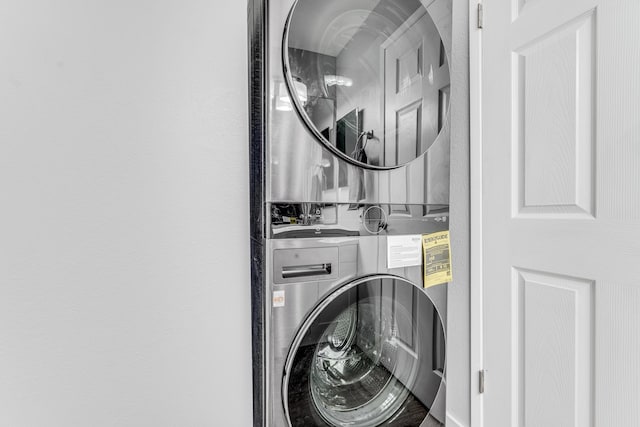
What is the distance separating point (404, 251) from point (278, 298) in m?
0.44

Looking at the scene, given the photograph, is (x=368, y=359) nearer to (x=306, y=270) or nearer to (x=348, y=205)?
(x=306, y=270)

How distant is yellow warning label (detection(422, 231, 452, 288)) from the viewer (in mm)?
1122

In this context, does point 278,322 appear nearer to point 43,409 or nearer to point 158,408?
point 158,408

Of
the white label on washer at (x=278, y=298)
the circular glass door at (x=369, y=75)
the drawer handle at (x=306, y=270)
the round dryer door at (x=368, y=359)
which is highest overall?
the circular glass door at (x=369, y=75)

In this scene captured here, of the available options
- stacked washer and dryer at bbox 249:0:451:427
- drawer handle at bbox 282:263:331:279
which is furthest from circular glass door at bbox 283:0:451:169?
drawer handle at bbox 282:263:331:279

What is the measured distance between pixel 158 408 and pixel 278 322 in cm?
61
